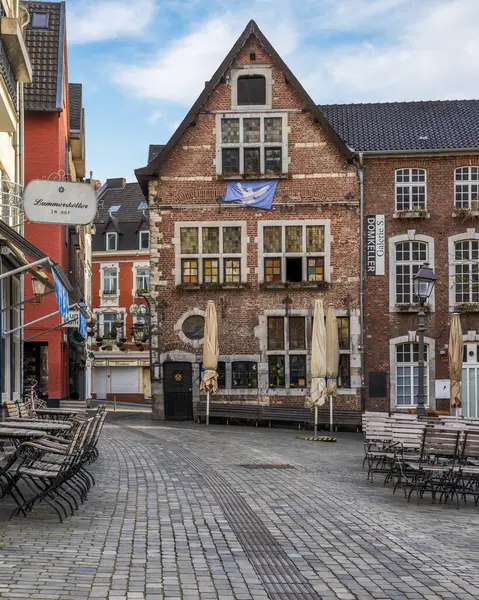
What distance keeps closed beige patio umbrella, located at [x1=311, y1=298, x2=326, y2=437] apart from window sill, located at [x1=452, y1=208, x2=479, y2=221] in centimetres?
780

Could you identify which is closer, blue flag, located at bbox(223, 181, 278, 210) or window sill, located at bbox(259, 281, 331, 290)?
window sill, located at bbox(259, 281, 331, 290)

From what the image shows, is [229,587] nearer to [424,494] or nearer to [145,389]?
[424,494]

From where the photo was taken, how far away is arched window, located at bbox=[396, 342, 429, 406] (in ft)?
113

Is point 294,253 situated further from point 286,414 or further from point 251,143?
point 286,414

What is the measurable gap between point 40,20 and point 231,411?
1609cm

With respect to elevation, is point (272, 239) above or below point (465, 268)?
above

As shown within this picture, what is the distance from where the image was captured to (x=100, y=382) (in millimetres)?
69312

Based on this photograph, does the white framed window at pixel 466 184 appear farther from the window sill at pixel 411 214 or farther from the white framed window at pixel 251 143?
the white framed window at pixel 251 143

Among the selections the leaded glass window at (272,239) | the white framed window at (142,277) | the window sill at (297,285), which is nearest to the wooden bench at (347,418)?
the window sill at (297,285)

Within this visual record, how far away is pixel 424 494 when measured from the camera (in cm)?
1448

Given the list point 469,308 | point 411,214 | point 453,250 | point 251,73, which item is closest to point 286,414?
point 469,308

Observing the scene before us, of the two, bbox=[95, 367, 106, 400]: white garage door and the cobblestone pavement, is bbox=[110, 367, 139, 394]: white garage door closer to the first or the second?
bbox=[95, 367, 106, 400]: white garage door

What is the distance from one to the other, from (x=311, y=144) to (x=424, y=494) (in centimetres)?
2214

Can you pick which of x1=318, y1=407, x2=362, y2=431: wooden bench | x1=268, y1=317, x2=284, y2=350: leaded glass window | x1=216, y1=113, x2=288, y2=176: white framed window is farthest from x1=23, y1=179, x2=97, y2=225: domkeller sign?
x1=216, y1=113, x2=288, y2=176: white framed window
